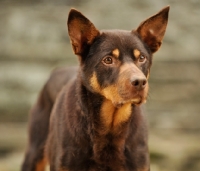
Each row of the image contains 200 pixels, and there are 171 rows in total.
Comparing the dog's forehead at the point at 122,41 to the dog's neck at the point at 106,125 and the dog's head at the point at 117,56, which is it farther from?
the dog's neck at the point at 106,125

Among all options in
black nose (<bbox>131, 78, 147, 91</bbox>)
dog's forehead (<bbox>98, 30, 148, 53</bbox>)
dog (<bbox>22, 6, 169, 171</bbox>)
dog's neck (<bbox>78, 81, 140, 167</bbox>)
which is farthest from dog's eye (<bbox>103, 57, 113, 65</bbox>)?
black nose (<bbox>131, 78, 147, 91</bbox>)

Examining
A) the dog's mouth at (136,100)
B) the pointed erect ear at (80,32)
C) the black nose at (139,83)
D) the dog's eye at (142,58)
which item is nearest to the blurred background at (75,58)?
the pointed erect ear at (80,32)

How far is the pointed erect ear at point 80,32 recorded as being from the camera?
20.2 feet

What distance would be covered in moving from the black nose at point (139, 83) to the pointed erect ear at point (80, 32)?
79 centimetres

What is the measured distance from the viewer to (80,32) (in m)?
6.21

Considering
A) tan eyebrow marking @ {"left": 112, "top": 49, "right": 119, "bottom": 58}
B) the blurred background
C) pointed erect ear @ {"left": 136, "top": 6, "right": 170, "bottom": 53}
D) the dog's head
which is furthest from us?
the blurred background

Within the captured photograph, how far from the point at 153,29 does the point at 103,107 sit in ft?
2.69

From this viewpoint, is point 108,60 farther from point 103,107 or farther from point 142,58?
point 103,107

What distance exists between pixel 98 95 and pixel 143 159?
676 millimetres

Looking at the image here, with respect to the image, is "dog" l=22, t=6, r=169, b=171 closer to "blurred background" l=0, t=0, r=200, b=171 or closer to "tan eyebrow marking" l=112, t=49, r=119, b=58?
"tan eyebrow marking" l=112, t=49, r=119, b=58

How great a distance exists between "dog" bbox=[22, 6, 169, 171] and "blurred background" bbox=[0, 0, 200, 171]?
5.33m

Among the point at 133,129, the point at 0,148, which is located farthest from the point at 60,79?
the point at 0,148

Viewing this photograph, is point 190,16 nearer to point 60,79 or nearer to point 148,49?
point 60,79

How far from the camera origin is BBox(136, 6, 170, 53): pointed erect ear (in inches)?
249
